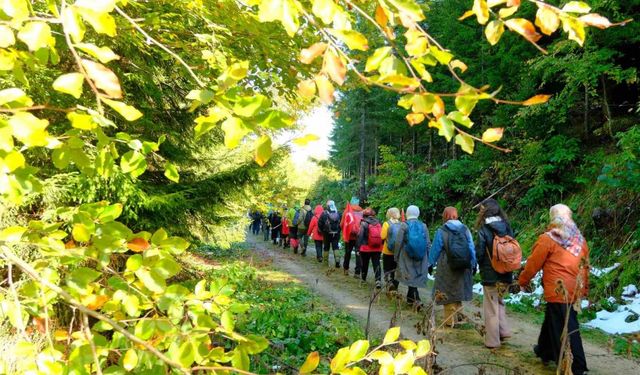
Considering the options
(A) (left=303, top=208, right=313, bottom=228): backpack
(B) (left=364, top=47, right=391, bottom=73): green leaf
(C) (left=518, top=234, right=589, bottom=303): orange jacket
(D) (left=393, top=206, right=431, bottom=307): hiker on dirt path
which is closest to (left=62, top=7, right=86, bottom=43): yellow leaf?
(B) (left=364, top=47, right=391, bottom=73): green leaf

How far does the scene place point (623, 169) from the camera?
8.46 metres

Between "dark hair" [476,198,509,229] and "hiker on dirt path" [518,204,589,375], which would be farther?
"dark hair" [476,198,509,229]

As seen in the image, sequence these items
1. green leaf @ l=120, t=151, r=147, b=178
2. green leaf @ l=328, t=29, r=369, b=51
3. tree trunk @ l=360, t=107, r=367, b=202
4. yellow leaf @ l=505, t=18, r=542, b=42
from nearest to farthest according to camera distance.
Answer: green leaf @ l=328, t=29, r=369, b=51 < yellow leaf @ l=505, t=18, r=542, b=42 < green leaf @ l=120, t=151, r=147, b=178 < tree trunk @ l=360, t=107, r=367, b=202

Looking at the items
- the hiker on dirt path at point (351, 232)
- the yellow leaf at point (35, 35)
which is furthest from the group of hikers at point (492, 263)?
the yellow leaf at point (35, 35)

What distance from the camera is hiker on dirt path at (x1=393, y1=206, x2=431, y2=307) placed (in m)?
7.68

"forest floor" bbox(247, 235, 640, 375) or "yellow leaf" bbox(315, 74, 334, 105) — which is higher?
"yellow leaf" bbox(315, 74, 334, 105)

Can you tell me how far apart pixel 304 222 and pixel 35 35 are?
15376 millimetres

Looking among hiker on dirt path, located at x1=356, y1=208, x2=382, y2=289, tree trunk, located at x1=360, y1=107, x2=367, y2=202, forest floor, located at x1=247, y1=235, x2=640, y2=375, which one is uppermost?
tree trunk, located at x1=360, y1=107, x2=367, y2=202

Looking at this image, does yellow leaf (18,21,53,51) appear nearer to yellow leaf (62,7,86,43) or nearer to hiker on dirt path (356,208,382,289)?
yellow leaf (62,7,86,43)

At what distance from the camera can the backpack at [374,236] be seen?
992cm

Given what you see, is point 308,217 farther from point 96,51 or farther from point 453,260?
point 96,51

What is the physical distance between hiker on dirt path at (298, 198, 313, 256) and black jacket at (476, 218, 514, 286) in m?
10.4

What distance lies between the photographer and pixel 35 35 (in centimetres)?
97

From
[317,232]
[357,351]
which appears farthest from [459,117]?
[317,232]
